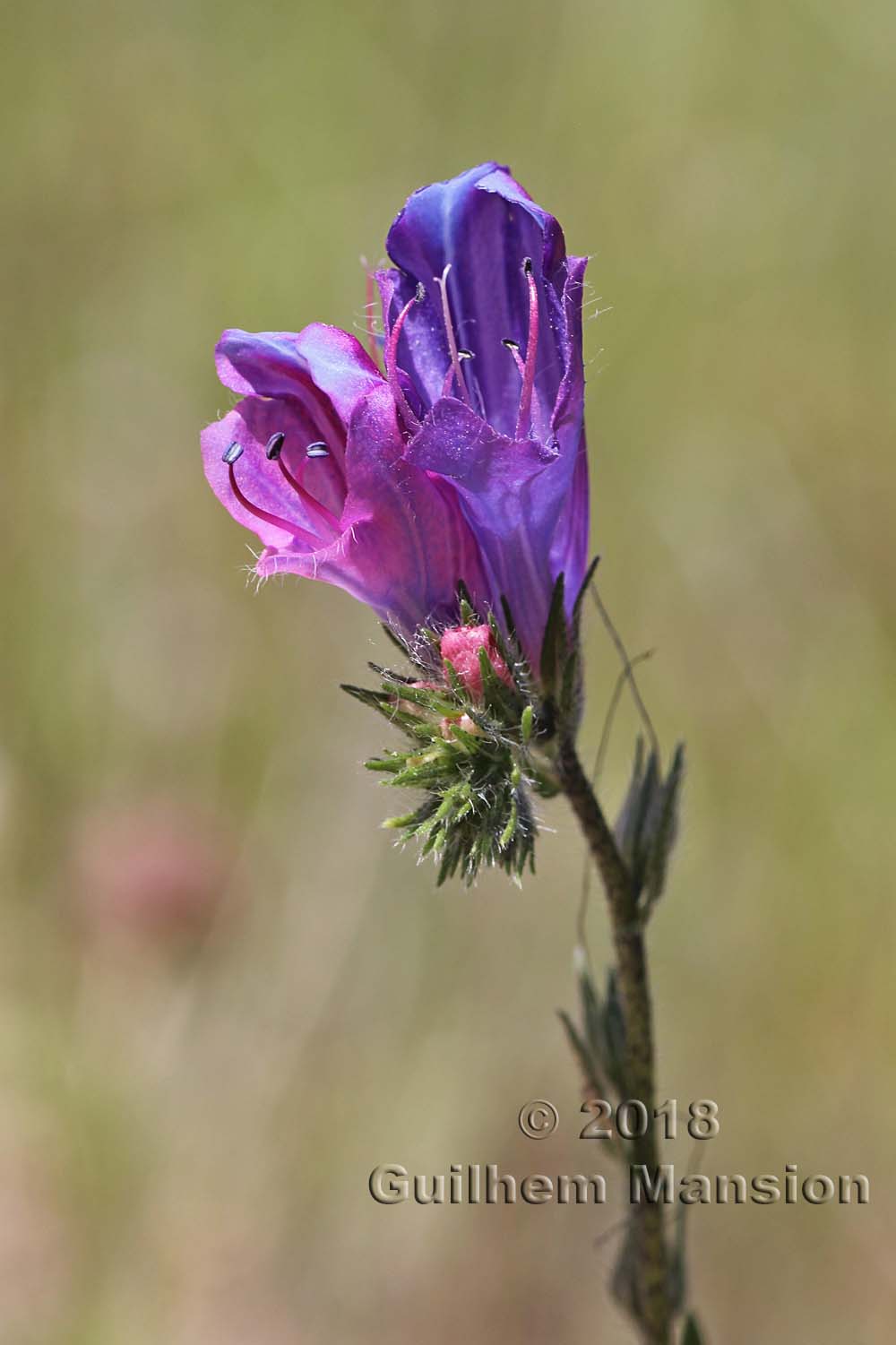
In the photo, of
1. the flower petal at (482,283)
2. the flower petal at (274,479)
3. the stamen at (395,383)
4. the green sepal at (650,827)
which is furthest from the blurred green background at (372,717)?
the stamen at (395,383)

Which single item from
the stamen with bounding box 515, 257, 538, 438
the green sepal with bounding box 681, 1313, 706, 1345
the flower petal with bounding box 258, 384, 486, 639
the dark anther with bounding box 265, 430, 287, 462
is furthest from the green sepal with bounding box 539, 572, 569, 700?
the green sepal with bounding box 681, 1313, 706, 1345

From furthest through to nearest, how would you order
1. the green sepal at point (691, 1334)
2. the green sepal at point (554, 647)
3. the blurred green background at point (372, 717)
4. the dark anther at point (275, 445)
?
1. the blurred green background at point (372, 717)
2. the green sepal at point (691, 1334)
3. the green sepal at point (554, 647)
4. the dark anther at point (275, 445)

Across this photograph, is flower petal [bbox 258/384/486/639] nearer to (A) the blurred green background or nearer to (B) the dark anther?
(B) the dark anther

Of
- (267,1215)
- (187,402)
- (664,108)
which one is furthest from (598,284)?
(267,1215)

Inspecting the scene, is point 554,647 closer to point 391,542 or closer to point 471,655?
point 471,655

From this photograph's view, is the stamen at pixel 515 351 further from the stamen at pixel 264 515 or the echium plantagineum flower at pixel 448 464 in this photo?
the stamen at pixel 264 515

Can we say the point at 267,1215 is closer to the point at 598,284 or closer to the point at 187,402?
the point at 187,402
